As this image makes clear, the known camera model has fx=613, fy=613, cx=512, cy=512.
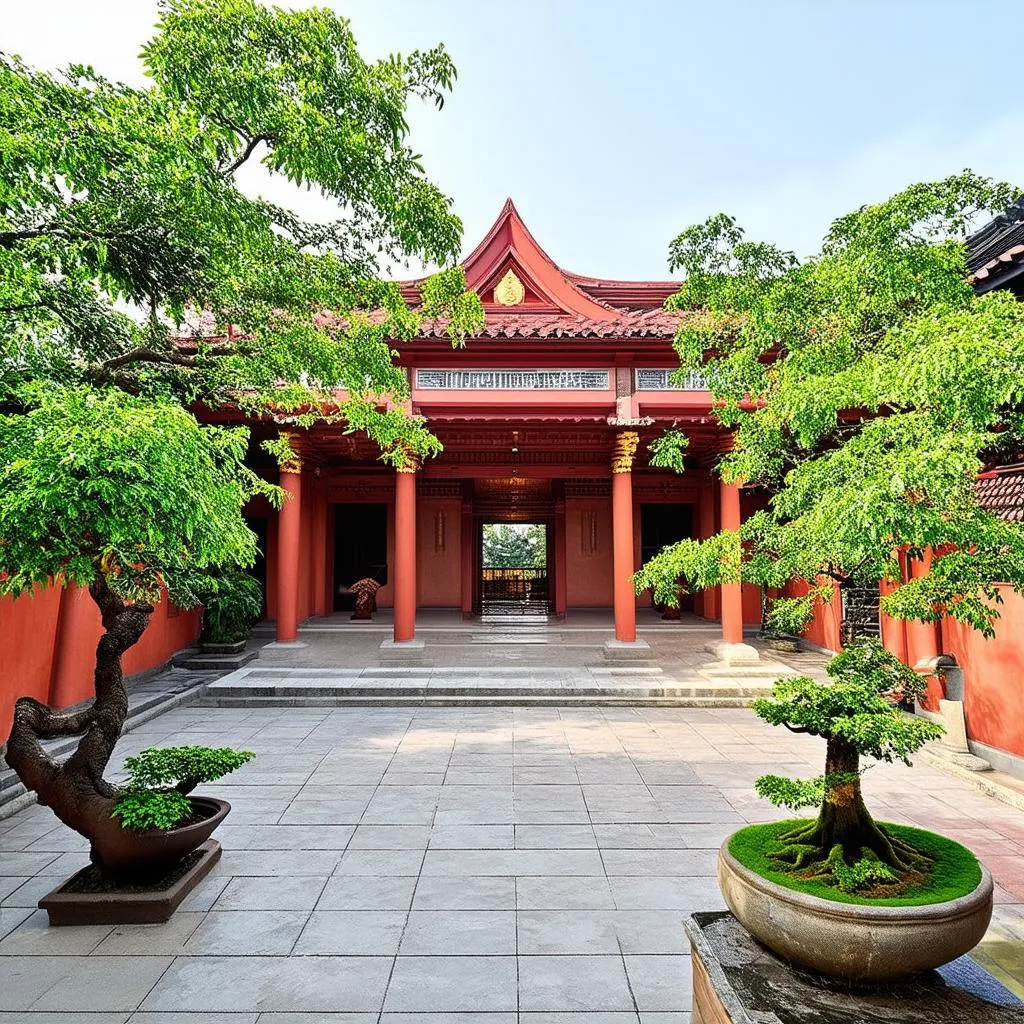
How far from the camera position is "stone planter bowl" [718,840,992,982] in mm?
2229

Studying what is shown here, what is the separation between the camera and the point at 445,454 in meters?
12.8

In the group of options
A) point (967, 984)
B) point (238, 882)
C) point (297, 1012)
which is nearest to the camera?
point (967, 984)

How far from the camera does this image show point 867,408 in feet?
11.2

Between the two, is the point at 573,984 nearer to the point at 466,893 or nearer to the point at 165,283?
the point at 466,893

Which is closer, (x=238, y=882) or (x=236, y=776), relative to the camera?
(x=238, y=882)

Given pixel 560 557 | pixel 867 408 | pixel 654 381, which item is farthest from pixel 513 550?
pixel 867 408

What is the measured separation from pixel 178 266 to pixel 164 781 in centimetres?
359

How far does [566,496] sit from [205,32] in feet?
39.8

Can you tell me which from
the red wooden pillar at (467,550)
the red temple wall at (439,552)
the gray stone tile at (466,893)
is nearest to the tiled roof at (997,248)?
the gray stone tile at (466,893)

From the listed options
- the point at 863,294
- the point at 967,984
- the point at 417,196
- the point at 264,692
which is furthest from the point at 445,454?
the point at 967,984

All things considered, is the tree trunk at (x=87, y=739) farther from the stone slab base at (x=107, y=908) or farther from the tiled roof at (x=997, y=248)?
the tiled roof at (x=997, y=248)

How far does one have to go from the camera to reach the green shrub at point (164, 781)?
134 inches

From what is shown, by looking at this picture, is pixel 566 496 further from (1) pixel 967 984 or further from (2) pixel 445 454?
(1) pixel 967 984

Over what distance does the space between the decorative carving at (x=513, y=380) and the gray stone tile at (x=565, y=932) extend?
777 centimetres
